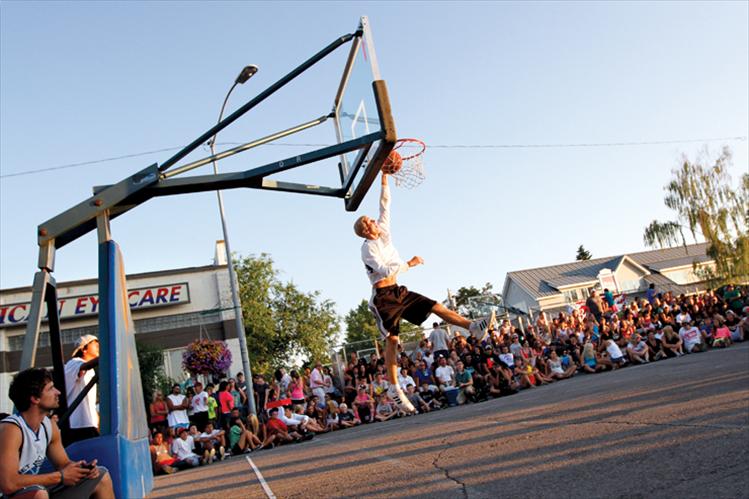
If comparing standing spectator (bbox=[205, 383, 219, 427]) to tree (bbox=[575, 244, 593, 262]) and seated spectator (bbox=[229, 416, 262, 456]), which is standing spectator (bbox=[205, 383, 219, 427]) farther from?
tree (bbox=[575, 244, 593, 262])

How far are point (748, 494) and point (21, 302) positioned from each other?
30.2 metres

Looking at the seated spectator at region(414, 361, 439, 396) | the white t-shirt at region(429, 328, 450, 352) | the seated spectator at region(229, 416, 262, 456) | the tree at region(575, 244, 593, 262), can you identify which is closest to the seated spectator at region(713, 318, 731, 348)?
the white t-shirt at region(429, 328, 450, 352)

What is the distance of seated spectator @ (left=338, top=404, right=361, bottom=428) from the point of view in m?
15.1

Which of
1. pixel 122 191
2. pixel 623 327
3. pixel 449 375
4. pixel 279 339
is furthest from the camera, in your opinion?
pixel 279 339

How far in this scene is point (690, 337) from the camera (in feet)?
59.2

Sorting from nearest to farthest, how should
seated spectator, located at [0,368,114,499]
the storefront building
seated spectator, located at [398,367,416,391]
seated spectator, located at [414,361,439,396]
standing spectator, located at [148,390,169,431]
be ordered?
1. seated spectator, located at [0,368,114,499]
2. standing spectator, located at [148,390,169,431]
3. seated spectator, located at [398,367,416,391]
4. seated spectator, located at [414,361,439,396]
5. the storefront building

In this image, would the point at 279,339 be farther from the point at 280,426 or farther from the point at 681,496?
the point at 681,496

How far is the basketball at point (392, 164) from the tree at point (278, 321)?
34.9 m

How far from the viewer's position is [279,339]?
42438mm

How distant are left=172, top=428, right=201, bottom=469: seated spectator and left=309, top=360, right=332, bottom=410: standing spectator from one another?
3.77 meters

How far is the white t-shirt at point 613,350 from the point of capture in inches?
669

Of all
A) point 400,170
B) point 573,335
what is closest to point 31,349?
point 400,170

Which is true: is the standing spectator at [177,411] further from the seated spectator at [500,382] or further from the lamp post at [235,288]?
the seated spectator at [500,382]

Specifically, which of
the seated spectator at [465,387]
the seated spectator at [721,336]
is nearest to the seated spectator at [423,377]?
the seated spectator at [465,387]
